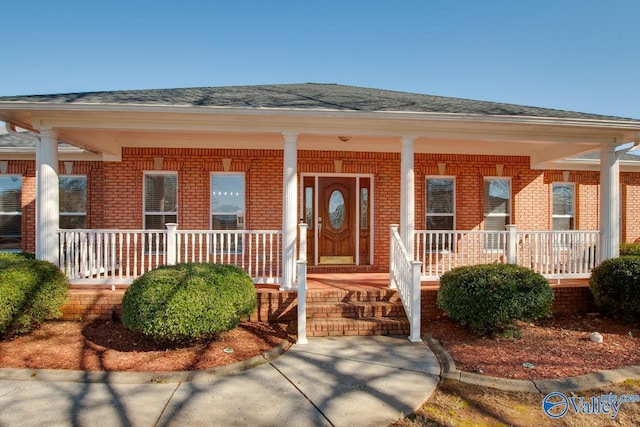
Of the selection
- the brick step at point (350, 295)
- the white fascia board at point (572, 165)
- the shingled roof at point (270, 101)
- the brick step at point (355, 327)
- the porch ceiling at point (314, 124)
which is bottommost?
the brick step at point (355, 327)

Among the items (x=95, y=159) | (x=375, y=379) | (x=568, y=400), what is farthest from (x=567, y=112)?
(x=95, y=159)

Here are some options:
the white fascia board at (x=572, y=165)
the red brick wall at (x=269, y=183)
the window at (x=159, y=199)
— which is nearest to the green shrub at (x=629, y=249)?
the red brick wall at (x=269, y=183)

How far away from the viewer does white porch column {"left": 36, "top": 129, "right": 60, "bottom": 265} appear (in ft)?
20.6

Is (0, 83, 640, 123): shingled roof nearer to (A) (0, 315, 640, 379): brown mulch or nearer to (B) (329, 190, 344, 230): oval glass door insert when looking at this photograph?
(B) (329, 190, 344, 230): oval glass door insert

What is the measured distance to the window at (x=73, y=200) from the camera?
9016 millimetres

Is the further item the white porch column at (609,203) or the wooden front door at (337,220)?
the wooden front door at (337,220)

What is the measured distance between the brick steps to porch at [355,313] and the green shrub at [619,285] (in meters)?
3.29

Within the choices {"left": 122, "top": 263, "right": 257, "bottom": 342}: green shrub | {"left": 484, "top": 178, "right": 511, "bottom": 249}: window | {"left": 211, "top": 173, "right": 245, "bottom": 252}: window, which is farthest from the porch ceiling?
{"left": 122, "top": 263, "right": 257, "bottom": 342}: green shrub

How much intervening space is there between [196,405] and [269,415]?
2.39 feet

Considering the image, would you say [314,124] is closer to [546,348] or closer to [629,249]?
[546,348]

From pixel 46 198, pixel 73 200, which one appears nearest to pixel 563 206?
pixel 46 198

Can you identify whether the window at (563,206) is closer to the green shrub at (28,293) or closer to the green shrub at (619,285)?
the green shrub at (619,285)

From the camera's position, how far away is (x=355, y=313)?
241 inches

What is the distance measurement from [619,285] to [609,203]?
171 cm
